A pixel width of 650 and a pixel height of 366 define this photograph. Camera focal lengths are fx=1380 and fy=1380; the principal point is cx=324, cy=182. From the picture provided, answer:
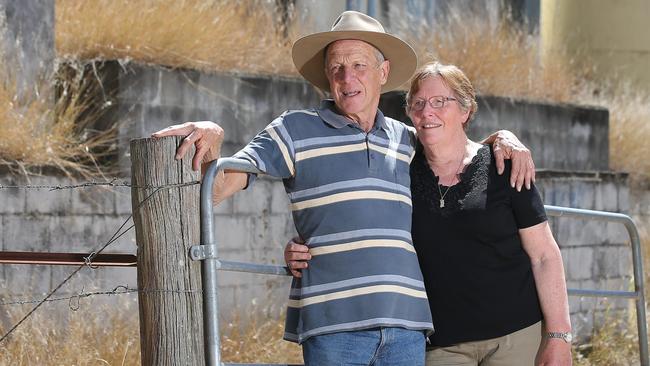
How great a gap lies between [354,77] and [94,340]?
278 centimetres

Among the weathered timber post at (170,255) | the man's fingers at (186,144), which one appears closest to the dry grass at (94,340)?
the weathered timber post at (170,255)

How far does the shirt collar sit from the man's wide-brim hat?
0.78 ft

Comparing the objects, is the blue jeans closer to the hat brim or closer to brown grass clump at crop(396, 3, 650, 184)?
the hat brim

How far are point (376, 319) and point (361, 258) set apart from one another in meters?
0.19

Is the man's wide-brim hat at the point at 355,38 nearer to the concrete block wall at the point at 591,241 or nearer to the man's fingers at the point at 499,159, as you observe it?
the man's fingers at the point at 499,159

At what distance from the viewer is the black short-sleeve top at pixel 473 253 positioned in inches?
173

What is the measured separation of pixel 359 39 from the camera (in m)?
4.46

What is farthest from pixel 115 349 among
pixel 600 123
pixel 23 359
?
pixel 600 123

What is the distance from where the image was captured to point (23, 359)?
6199mm

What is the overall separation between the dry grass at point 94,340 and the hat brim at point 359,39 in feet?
6.82

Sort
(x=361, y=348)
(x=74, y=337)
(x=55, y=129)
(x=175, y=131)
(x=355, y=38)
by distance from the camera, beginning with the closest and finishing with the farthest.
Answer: (x=175, y=131) < (x=361, y=348) < (x=355, y=38) < (x=74, y=337) < (x=55, y=129)

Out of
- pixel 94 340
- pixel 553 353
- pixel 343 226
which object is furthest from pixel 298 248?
pixel 94 340

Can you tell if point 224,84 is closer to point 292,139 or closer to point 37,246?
point 37,246

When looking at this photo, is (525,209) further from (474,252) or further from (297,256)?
(297,256)
